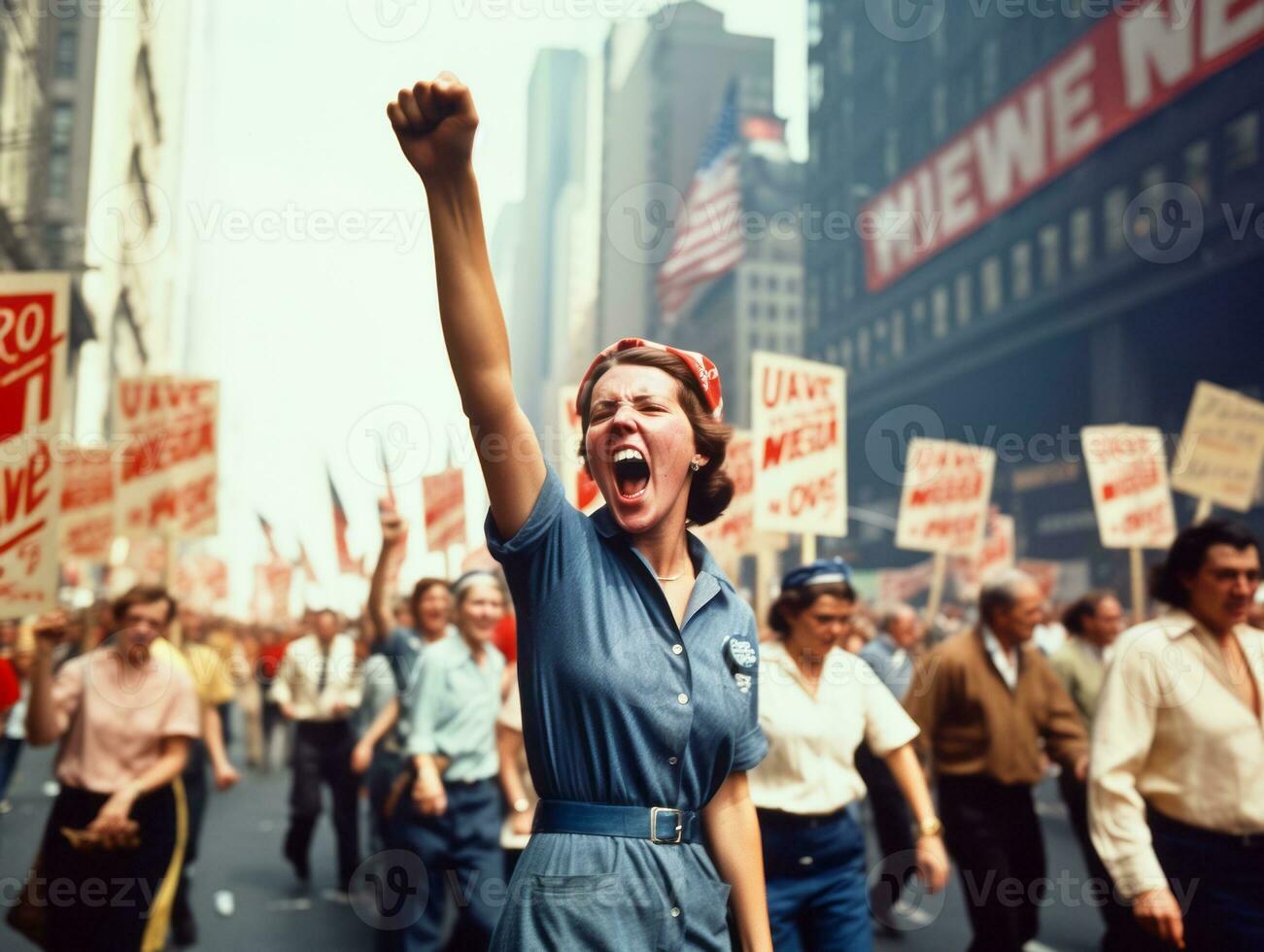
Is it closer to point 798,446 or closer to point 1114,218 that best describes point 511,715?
point 798,446

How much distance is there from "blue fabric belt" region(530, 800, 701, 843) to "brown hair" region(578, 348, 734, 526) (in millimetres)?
572

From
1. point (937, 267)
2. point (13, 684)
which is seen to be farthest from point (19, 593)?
point (937, 267)

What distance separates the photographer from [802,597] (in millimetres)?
5285

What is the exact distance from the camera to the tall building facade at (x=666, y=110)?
11762 cm

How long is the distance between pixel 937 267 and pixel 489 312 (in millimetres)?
47009

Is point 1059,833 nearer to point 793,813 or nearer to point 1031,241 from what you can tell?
point 793,813

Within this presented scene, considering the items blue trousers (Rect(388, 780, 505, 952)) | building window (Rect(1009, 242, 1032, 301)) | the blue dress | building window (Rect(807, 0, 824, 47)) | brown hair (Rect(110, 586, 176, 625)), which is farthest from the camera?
building window (Rect(807, 0, 824, 47))

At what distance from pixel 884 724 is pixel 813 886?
684 mm

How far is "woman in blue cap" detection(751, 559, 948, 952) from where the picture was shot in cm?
468

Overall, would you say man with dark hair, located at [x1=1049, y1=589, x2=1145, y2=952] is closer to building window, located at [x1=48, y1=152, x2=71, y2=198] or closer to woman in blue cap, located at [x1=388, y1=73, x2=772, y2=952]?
woman in blue cap, located at [x1=388, y1=73, x2=772, y2=952]

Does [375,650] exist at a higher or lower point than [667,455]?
lower

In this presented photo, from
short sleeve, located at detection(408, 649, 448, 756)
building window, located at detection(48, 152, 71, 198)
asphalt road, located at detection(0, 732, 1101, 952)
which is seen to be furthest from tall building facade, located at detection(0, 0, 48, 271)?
short sleeve, located at detection(408, 649, 448, 756)

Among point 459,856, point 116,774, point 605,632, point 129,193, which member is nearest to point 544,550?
point 605,632

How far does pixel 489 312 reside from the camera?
2043 millimetres
